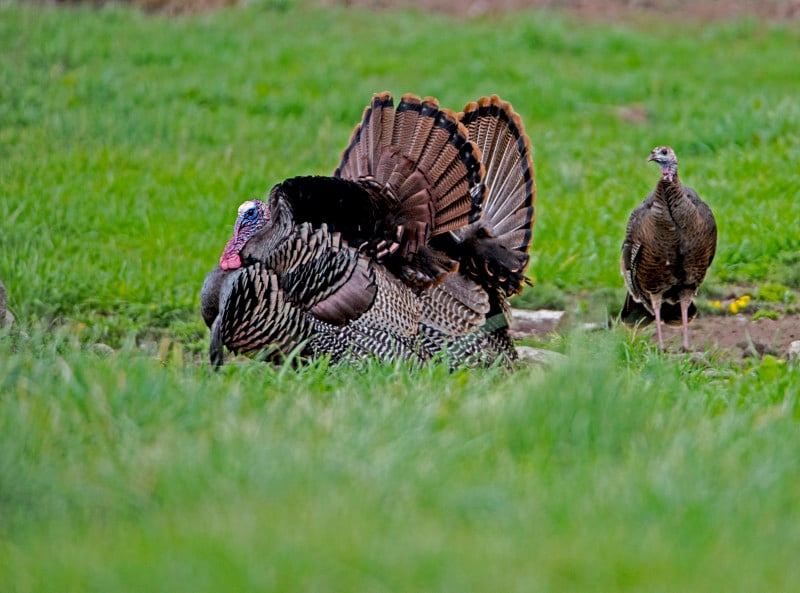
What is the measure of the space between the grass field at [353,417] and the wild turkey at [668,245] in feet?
1.26

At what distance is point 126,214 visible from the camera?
806 cm

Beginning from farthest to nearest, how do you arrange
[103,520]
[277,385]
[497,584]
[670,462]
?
[277,385] → [670,462] → [103,520] → [497,584]

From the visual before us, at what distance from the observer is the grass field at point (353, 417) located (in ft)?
9.64

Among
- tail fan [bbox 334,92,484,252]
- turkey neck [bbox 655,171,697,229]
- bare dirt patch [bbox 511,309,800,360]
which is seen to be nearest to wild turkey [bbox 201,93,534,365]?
tail fan [bbox 334,92,484,252]

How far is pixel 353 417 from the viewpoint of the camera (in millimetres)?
3818

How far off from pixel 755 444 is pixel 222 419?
163cm

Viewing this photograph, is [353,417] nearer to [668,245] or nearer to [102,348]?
[102,348]

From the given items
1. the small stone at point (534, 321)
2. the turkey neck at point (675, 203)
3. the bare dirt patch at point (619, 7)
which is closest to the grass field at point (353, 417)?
the small stone at point (534, 321)

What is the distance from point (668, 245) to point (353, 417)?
114 inches

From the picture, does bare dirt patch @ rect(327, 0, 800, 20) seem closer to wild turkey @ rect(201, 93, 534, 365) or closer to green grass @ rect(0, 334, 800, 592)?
wild turkey @ rect(201, 93, 534, 365)

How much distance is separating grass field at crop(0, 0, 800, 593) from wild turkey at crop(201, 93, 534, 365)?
0.38 m

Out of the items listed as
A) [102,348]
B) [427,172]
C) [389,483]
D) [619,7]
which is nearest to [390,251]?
[427,172]

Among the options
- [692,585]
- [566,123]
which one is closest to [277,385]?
[692,585]

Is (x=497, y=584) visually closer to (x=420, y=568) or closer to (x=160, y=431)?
(x=420, y=568)
